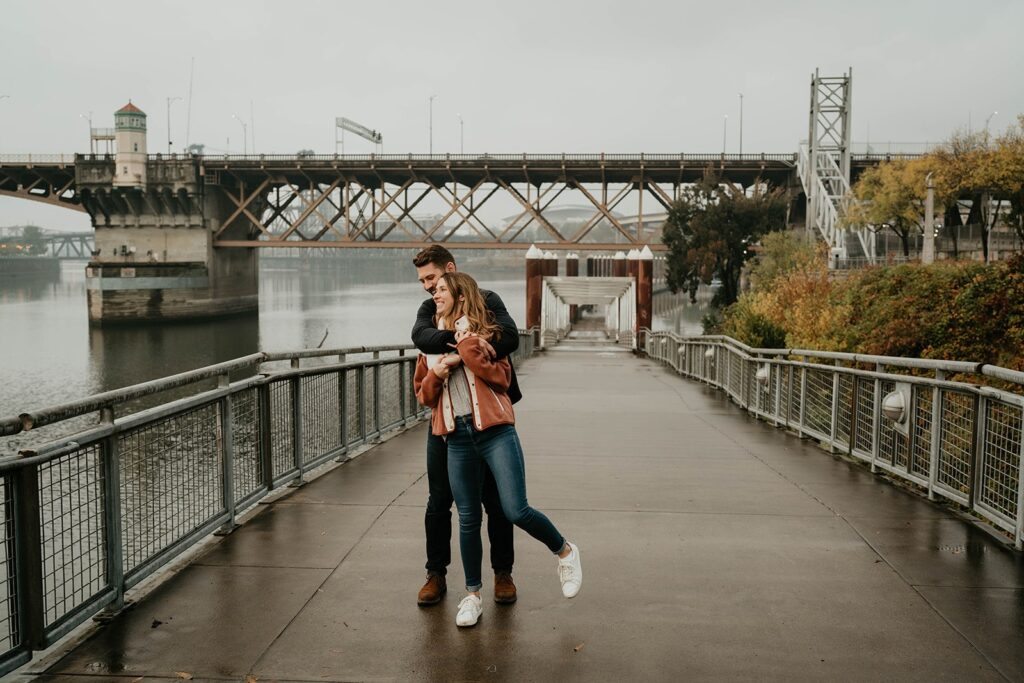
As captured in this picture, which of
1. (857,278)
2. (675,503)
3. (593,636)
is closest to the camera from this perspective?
(593,636)

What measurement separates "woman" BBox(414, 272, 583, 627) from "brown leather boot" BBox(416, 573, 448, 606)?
11.8 inches

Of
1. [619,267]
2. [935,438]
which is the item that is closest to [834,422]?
[935,438]

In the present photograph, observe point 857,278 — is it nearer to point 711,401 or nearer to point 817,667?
point 711,401

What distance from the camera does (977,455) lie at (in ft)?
22.1

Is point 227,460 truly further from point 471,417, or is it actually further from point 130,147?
point 130,147

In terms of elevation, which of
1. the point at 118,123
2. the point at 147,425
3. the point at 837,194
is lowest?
the point at 147,425

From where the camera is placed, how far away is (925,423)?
843cm

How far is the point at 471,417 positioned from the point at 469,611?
94 cm

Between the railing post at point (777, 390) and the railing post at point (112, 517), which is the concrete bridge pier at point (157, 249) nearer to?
Answer: the railing post at point (777, 390)

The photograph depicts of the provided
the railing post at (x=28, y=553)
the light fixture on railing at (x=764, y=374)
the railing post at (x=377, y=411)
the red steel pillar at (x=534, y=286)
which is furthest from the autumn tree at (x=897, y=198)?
the railing post at (x=28, y=553)

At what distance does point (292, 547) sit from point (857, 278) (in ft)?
60.5

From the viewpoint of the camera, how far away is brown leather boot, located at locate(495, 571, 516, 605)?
5.06 m

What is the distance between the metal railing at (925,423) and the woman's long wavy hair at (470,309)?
3.39 metres

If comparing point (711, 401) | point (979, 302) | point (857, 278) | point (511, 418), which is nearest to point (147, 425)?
point (511, 418)
